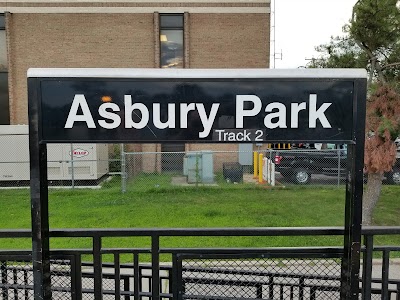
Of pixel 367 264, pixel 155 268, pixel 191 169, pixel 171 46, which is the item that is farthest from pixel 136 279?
pixel 171 46

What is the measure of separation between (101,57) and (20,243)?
1192 cm

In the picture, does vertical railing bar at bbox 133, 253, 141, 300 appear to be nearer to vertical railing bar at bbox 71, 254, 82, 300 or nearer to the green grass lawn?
vertical railing bar at bbox 71, 254, 82, 300

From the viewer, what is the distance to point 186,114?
7.44 ft

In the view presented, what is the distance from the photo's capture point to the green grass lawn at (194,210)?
7.45m

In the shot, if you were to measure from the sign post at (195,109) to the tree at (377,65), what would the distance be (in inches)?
230

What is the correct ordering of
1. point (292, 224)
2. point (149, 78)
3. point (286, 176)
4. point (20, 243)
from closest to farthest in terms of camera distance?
point (149, 78)
point (20, 243)
point (292, 224)
point (286, 176)

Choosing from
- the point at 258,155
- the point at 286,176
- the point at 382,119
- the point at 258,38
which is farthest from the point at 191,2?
the point at 382,119

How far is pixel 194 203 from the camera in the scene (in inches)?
433

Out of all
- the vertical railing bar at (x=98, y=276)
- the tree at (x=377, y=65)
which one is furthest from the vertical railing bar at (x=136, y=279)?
the tree at (x=377, y=65)

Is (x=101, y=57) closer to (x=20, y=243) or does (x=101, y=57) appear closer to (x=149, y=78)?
(x=20, y=243)

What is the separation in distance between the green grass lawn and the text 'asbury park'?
5.11 metres

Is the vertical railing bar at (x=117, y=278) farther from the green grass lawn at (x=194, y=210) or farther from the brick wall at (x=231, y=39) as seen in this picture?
the brick wall at (x=231, y=39)

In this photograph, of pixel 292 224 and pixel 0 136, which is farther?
pixel 0 136

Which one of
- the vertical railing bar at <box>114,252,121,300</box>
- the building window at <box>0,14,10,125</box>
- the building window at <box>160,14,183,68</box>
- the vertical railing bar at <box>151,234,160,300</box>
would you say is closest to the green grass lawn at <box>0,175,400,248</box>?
the vertical railing bar at <box>114,252,121,300</box>
